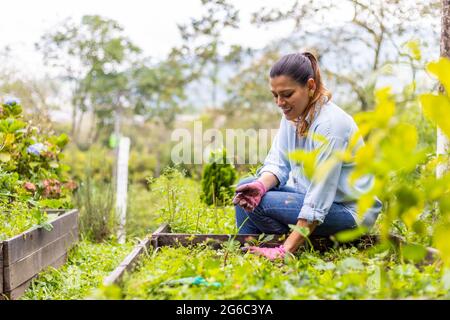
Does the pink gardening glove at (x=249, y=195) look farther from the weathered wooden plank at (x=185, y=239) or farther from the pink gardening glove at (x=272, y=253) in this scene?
the pink gardening glove at (x=272, y=253)

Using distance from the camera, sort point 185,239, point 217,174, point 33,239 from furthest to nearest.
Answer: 1. point 217,174
2. point 33,239
3. point 185,239

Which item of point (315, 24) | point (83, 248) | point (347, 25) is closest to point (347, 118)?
point (83, 248)

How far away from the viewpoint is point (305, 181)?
2.94m

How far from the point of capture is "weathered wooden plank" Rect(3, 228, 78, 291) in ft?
8.65

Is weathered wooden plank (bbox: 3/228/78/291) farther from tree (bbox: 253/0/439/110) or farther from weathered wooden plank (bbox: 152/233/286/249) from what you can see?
tree (bbox: 253/0/439/110)

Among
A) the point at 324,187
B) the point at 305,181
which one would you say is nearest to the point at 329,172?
the point at 324,187

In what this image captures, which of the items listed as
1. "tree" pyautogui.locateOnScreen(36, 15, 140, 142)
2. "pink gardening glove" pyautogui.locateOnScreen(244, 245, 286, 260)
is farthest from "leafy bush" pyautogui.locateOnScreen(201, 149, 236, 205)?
"tree" pyautogui.locateOnScreen(36, 15, 140, 142)

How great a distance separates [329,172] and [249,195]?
19.3 inches

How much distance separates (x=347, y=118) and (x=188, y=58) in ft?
26.7

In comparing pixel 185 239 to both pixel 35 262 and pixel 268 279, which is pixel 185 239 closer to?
pixel 35 262

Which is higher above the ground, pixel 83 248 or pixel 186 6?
pixel 186 6
